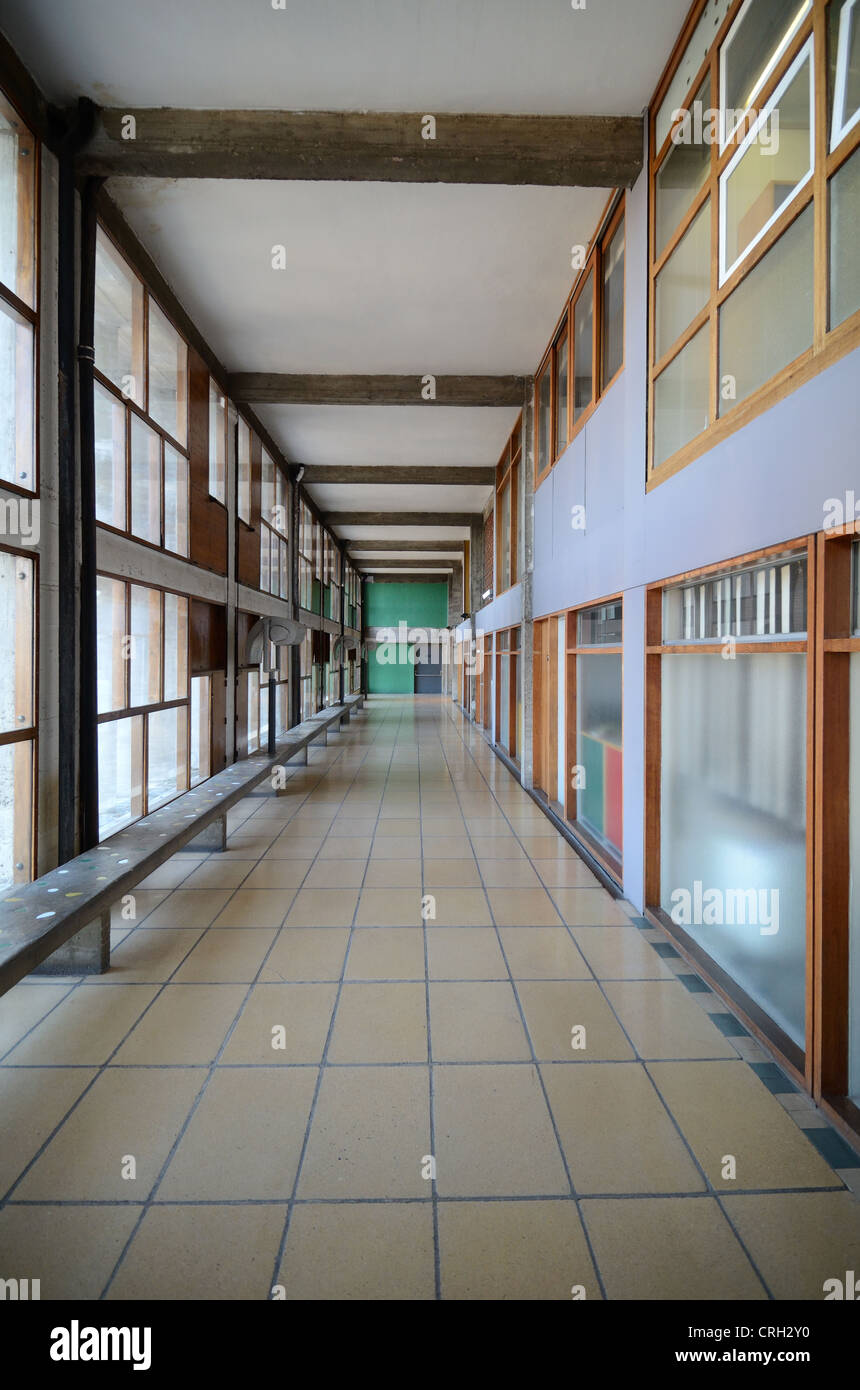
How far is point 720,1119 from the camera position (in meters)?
2.17

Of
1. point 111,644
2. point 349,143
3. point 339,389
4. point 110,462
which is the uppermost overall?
point 339,389

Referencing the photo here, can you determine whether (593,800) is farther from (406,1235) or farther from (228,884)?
(406,1235)

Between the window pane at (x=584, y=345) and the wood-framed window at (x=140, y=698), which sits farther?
the window pane at (x=584, y=345)

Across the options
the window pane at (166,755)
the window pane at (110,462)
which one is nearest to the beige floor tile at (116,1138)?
the window pane at (166,755)

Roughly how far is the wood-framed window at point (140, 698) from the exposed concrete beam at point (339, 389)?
262 centimetres

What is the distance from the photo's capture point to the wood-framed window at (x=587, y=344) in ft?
14.5

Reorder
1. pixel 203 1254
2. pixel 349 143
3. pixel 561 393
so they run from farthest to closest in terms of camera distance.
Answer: pixel 561 393, pixel 349 143, pixel 203 1254

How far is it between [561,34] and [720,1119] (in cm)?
432

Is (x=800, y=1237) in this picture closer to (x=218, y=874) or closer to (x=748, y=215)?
(x=748, y=215)

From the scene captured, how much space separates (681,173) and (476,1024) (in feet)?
12.8

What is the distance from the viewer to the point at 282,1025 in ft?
9.03

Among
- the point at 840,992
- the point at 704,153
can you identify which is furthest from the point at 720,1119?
the point at 704,153

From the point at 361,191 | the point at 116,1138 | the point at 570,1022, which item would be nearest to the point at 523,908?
the point at 570,1022

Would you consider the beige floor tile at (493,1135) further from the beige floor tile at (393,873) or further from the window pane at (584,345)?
the window pane at (584,345)
